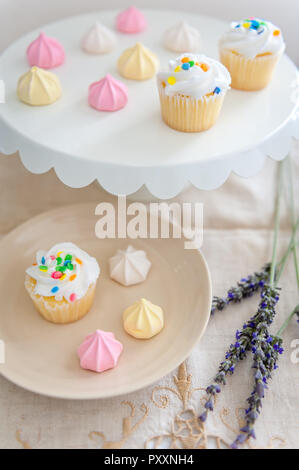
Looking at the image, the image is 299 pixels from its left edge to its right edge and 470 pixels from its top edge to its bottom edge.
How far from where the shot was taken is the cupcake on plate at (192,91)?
49.4 inches

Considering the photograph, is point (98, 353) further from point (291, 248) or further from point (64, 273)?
point (291, 248)

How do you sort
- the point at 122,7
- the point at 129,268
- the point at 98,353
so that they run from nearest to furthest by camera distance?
1. the point at 98,353
2. the point at 129,268
3. the point at 122,7

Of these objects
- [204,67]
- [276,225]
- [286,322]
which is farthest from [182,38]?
[286,322]

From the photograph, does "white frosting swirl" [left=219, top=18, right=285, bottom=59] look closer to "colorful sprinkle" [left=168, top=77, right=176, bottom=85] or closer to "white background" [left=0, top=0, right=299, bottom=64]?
"colorful sprinkle" [left=168, top=77, right=176, bottom=85]

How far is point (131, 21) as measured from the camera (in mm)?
1613

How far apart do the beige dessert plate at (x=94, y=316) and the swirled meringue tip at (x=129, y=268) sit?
0.02 meters

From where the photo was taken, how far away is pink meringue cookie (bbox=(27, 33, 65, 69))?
1471 mm

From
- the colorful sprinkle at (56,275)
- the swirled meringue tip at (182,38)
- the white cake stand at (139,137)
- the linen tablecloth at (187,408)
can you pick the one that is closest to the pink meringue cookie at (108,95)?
the white cake stand at (139,137)

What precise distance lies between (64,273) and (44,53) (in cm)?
61

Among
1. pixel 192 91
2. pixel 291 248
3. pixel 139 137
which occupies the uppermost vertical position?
pixel 192 91

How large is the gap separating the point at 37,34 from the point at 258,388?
115cm

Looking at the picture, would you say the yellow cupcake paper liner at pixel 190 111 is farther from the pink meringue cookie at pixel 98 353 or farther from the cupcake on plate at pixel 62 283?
the pink meringue cookie at pixel 98 353

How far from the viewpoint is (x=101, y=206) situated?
158 cm
